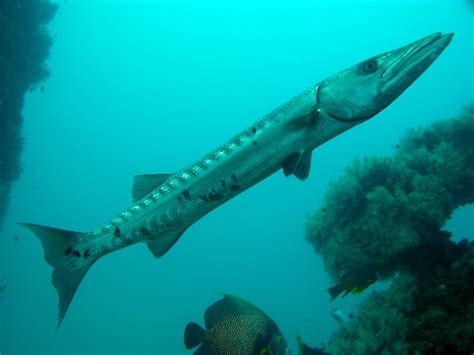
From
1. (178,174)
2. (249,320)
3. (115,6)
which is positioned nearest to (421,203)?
(249,320)

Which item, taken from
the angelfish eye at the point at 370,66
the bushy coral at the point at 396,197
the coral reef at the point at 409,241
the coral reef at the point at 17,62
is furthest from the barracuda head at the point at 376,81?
the coral reef at the point at 17,62

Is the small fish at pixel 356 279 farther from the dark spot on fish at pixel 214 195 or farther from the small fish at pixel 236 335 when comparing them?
the dark spot on fish at pixel 214 195

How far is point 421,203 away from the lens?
21.2ft

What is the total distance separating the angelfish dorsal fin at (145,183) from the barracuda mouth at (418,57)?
245cm

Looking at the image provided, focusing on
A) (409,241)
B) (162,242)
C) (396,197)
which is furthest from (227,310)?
(396,197)

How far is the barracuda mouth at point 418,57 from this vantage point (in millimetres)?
2900

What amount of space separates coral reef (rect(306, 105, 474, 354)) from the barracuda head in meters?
2.66

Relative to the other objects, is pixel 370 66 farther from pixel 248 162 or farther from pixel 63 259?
pixel 63 259

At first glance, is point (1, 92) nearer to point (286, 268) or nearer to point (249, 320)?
point (249, 320)

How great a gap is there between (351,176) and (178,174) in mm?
5523

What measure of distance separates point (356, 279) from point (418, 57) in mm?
3406


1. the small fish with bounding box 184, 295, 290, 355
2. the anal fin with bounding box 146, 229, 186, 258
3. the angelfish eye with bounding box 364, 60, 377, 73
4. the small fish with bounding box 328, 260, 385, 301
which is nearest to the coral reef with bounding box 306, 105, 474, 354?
the small fish with bounding box 328, 260, 385, 301

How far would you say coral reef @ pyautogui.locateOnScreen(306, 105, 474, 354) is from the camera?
4.32 m

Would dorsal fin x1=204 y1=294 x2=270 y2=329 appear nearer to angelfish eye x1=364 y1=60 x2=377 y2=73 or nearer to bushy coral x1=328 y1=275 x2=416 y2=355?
bushy coral x1=328 y1=275 x2=416 y2=355
